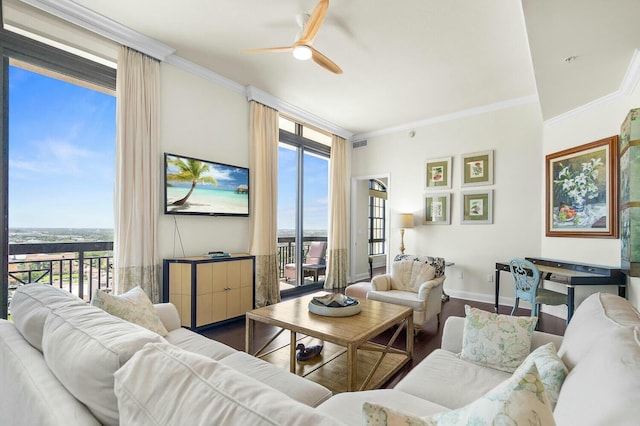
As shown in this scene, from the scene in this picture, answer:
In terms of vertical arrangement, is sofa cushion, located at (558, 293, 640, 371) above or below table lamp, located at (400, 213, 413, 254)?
below

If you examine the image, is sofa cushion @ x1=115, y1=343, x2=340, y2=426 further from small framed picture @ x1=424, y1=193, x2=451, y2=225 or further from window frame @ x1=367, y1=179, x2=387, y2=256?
window frame @ x1=367, y1=179, x2=387, y2=256

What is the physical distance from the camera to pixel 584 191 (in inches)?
141

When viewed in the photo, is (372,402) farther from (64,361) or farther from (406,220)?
(406,220)

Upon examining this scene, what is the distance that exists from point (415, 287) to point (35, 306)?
3.54 meters

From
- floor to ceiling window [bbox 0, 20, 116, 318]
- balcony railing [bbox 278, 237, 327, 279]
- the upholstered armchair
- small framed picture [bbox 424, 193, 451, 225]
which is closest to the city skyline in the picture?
floor to ceiling window [bbox 0, 20, 116, 318]

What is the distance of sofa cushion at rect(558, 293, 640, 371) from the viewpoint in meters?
1.07

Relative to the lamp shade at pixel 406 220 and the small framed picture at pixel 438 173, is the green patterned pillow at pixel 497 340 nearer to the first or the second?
the lamp shade at pixel 406 220

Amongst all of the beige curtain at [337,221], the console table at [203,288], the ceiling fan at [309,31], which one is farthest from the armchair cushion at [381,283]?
the ceiling fan at [309,31]

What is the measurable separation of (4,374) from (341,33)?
3.28m

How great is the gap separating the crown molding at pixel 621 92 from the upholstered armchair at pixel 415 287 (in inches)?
95.2

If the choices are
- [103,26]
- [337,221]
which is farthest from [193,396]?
[337,221]

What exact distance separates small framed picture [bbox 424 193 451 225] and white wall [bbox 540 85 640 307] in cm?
131

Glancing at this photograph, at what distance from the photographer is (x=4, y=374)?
1054mm

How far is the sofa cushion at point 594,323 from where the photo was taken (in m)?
1.07
